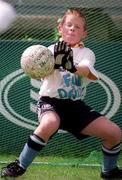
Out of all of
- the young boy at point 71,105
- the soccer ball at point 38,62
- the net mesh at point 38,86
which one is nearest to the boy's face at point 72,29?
the young boy at point 71,105

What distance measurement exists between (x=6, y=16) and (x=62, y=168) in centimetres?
189

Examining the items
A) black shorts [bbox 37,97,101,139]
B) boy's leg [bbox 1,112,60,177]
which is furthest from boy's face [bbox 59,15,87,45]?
boy's leg [bbox 1,112,60,177]

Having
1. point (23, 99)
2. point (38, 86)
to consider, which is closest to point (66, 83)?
point (38, 86)

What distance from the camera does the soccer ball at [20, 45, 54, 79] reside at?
163 inches

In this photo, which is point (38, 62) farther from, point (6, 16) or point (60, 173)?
point (6, 16)

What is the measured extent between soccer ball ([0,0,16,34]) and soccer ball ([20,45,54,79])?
1815 millimetres

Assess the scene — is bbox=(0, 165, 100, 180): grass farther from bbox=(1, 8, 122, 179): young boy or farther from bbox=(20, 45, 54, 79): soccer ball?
bbox=(20, 45, 54, 79): soccer ball

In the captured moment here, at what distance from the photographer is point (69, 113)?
4.42m

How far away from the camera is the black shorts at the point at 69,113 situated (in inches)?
174

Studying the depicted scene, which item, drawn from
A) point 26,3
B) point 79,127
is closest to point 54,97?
point 79,127

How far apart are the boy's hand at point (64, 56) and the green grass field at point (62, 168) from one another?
3.49ft

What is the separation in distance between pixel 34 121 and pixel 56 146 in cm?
32

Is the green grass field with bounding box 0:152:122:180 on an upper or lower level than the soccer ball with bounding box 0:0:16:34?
lower

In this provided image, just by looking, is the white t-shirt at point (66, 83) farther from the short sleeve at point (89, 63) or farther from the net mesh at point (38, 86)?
the net mesh at point (38, 86)
